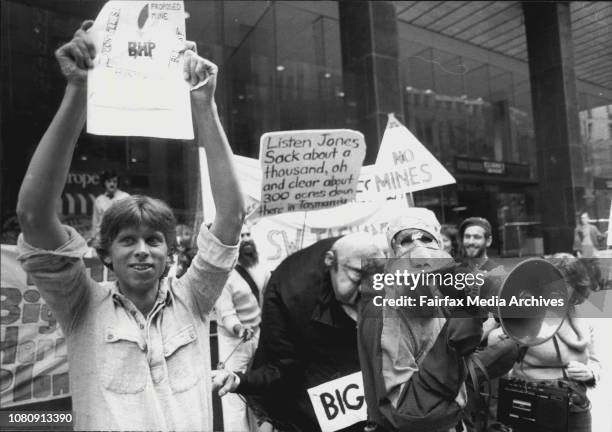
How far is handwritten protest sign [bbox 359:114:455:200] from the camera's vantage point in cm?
404

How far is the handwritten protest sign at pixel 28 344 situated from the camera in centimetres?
399

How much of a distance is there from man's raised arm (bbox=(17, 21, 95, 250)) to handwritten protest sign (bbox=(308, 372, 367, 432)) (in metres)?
1.35

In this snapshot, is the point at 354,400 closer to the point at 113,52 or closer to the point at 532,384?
the point at 532,384

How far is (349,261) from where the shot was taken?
2.25m

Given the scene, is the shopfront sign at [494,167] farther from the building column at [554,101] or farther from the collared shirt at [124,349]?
the collared shirt at [124,349]

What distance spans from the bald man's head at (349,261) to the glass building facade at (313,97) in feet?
4.77

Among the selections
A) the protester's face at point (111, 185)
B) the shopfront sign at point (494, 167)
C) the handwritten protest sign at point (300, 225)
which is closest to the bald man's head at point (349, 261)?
the handwritten protest sign at point (300, 225)

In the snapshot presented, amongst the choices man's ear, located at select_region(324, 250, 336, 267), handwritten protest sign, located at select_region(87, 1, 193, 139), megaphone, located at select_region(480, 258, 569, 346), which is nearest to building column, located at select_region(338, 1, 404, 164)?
man's ear, located at select_region(324, 250, 336, 267)

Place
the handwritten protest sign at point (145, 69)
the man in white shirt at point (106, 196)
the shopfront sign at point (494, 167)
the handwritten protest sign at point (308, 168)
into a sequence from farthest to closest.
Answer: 1. the shopfront sign at point (494, 167)
2. the man in white shirt at point (106, 196)
3. the handwritten protest sign at point (308, 168)
4. the handwritten protest sign at point (145, 69)

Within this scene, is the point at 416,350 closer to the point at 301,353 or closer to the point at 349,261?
the point at 349,261

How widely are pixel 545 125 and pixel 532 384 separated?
8.56 metres

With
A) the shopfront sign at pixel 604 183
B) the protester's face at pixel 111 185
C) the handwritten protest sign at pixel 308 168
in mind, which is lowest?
the shopfront sign at pixel 604 183

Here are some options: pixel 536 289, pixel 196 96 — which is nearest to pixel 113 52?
pixel 196 96

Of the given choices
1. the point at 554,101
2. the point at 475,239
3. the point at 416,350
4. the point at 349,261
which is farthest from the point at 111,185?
the point at 554,101
